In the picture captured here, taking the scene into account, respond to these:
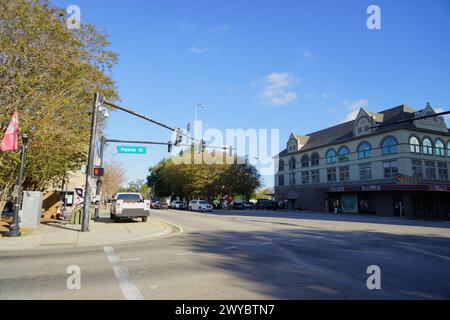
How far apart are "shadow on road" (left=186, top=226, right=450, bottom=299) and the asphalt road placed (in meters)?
0.02

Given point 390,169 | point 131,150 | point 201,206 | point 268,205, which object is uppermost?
point 390,169

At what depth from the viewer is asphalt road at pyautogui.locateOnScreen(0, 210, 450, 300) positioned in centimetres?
578

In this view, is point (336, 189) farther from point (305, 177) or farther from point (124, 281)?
point (124, 281)

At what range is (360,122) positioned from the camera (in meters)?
49.2

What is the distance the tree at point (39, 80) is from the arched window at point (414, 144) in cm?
3993

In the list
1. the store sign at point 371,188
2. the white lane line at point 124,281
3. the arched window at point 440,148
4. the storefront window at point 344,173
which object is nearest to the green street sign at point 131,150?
the white lane line at point 124,281

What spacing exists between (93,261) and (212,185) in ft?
177

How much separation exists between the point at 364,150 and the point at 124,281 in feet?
154

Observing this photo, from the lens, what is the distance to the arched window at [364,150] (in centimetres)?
4688

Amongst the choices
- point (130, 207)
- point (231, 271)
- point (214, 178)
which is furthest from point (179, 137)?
point (214, 178)

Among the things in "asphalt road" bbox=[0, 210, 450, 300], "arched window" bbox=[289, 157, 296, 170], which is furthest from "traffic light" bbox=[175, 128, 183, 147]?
"arched window" bbox=[289, 157, 296, 170]

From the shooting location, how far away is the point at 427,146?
44.5 meters
